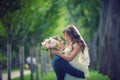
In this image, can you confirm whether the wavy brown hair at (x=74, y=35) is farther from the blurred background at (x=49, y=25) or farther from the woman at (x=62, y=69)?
the blurred background at (x=49, y=25)

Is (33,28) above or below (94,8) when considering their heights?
below

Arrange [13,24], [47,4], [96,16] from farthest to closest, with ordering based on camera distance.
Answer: [96,16] → [47,4] → [13,24]

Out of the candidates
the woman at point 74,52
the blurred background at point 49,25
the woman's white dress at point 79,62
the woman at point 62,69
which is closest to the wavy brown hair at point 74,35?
the woman at point 74,52

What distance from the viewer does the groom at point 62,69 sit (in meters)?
7.95

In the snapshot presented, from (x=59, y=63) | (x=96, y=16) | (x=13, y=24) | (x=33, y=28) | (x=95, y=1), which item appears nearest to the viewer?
(x=59, y=63)

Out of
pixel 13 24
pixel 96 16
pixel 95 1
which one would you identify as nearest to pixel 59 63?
pixel 13 24

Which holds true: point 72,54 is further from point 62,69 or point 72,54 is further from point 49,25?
point 49,25

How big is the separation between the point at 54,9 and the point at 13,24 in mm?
8996

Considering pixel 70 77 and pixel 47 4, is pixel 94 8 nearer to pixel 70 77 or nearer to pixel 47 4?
pixel 47 4

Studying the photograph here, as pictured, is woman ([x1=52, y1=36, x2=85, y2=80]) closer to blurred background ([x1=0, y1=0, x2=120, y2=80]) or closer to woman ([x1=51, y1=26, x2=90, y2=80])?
woman ([x1=51, y1=26, x2=90, y2=80])

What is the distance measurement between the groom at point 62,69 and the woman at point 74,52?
6 centimetres

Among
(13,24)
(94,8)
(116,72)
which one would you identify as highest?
(94,8)

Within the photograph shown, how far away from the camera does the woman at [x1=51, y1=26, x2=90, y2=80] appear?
26.4 ft

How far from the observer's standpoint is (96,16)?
4662 cm
